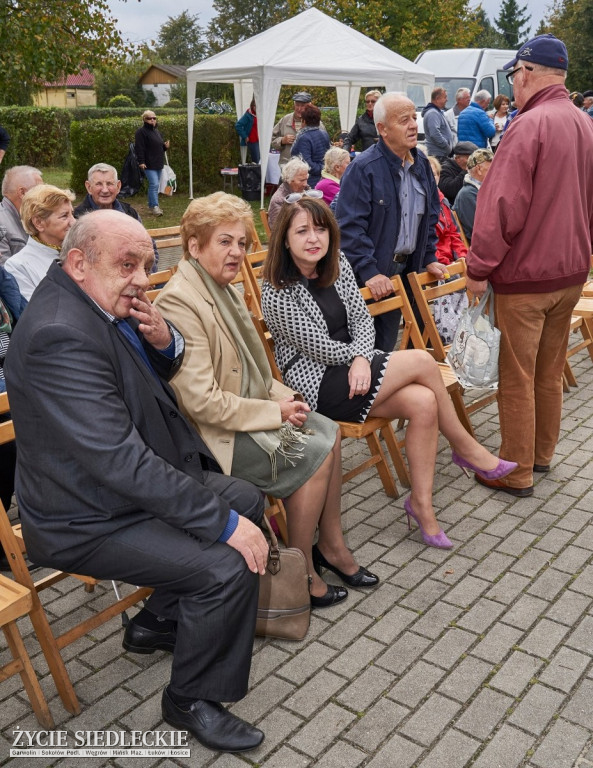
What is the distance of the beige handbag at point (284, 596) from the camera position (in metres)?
2.96

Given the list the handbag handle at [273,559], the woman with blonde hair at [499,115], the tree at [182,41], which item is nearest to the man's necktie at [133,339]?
the handbag handle at [273,559]

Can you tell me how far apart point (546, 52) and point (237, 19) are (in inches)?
2890

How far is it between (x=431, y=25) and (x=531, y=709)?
104ft

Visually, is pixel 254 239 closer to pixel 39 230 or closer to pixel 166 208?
pixel 39 230

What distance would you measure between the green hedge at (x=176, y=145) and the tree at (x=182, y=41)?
248 feet

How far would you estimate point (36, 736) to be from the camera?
8.64ft

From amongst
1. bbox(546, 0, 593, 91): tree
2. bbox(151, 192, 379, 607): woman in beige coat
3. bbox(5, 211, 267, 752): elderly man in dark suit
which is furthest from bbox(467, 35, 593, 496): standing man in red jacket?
bbox(546, 0, 593, 91): tree

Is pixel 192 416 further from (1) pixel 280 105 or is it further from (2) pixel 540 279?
(1) pixel 280 105

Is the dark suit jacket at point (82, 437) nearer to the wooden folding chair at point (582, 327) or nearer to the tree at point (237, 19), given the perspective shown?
the wooden folding chair at point (582, 327)

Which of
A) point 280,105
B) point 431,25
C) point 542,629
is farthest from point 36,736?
point 431,25

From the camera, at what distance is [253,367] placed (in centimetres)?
327

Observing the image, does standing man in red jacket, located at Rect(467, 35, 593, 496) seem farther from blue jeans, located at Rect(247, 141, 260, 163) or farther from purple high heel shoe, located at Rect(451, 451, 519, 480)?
blue jeans, located at Rect(247, 141, 260, 163)

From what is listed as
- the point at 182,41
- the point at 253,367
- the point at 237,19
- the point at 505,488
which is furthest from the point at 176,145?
the point at 182,41

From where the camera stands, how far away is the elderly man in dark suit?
92.1 inches
